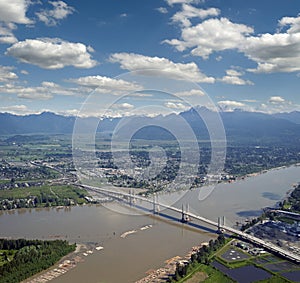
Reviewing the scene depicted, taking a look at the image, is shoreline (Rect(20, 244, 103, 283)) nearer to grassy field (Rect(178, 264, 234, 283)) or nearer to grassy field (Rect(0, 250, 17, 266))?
grassy field (Rect(0, 250, 17, 266))

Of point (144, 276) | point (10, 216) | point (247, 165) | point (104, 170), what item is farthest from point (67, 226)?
point (247, 165)

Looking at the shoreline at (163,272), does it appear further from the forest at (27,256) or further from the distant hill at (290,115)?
the distant hill at (290,115)

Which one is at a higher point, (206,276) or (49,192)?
(49,192)

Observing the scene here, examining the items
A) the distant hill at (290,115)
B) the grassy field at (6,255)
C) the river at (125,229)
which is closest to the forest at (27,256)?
the grassy field at (6,255)

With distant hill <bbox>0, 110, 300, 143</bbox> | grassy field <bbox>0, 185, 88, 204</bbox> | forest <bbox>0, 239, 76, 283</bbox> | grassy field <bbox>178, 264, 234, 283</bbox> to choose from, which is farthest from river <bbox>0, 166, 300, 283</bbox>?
distant hill <bbox>0, 110, 300, 143</bbox>

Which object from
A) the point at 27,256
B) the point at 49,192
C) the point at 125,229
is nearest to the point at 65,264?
the point at 27,256

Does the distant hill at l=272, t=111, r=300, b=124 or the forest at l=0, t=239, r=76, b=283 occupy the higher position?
the distant hill at l=272, t=111, r=300, b=124

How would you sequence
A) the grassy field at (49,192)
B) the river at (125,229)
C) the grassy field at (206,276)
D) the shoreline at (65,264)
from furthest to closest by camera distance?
the grassy field at (49,192) < the river at (125,229) < the shoreline at (65,264) < the grassy field at (206,276)

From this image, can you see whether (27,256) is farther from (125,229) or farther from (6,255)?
(125,229)
